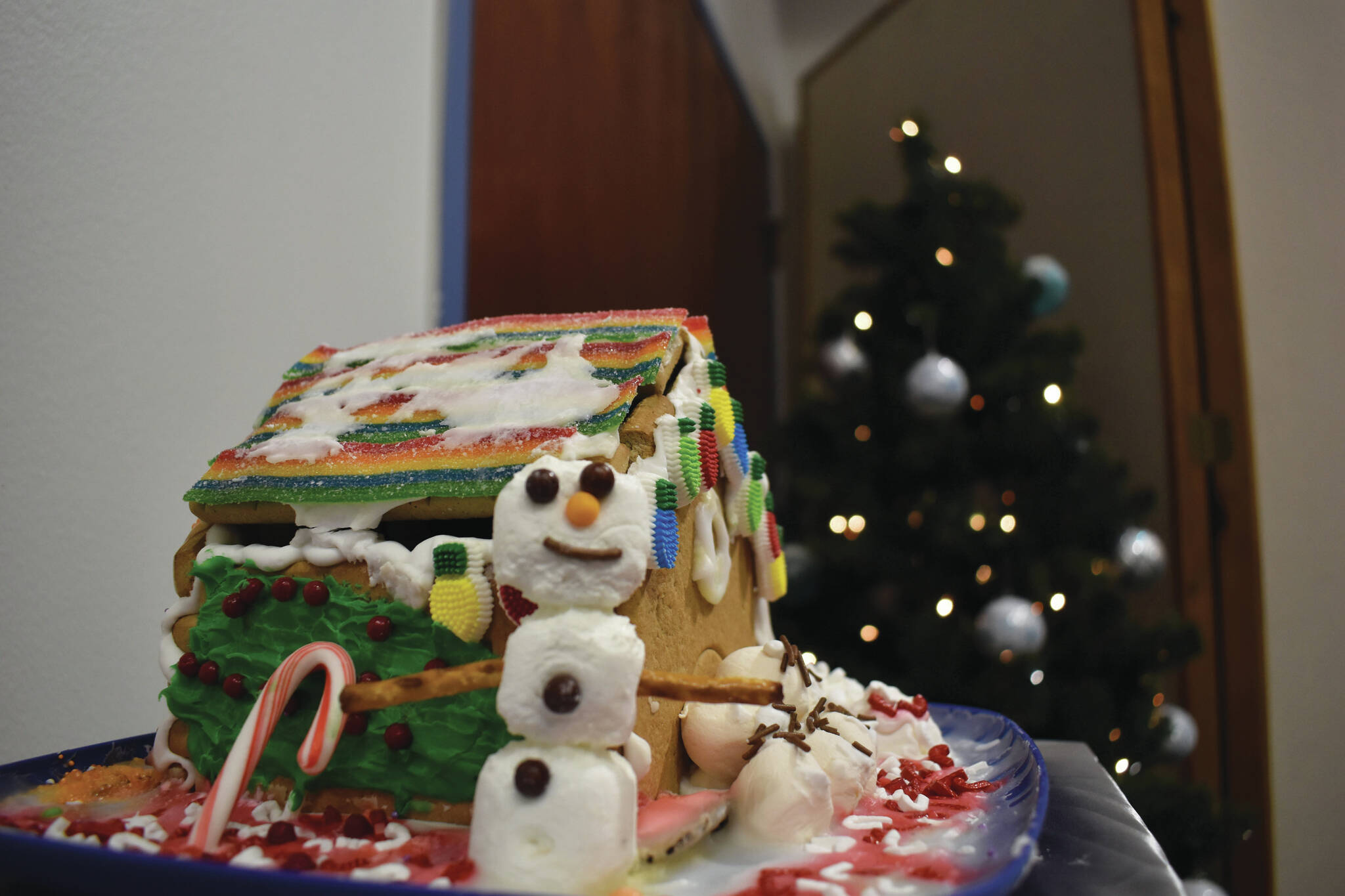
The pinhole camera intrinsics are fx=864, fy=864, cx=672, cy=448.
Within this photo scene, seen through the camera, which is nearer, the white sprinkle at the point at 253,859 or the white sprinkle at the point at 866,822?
the white sprinkle at the point at 253,859

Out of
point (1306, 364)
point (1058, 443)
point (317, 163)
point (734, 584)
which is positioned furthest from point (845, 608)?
point (317, 163)

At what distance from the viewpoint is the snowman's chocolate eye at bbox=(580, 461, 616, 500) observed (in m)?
0.60

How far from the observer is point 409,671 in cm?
71

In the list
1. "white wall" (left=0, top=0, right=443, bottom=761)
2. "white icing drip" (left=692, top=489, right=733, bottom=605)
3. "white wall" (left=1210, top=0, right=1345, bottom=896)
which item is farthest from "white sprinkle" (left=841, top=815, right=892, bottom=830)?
"white wall" (left=1210, top=0, right=1345, bottom=896)

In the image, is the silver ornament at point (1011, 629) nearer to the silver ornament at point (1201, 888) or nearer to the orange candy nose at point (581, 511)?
the silver ornament at point (1201, 888)

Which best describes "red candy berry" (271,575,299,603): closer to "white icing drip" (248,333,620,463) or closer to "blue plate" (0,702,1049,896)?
"white icing drip" (248,333,620,463)

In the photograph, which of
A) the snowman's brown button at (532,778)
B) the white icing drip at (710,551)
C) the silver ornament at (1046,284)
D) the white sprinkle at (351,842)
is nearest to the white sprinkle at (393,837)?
the white sprinkle at (351,842)

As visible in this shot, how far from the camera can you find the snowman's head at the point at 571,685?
58 centimetres

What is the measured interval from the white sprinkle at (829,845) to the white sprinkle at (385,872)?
29cm

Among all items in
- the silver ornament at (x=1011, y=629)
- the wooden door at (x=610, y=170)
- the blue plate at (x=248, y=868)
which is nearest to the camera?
the blue plate at (x=248, y=868)

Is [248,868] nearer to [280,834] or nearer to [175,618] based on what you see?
[280,834]

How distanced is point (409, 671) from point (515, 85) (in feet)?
4.24

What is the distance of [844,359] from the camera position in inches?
84.9

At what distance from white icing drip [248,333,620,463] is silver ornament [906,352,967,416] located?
3.89 ft
